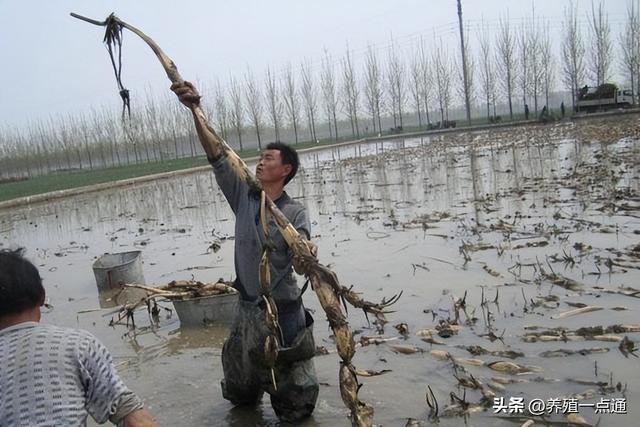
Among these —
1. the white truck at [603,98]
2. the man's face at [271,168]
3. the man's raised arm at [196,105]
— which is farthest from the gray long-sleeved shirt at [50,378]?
the white truck at [603,98]

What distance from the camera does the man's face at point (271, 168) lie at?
11.2 feet

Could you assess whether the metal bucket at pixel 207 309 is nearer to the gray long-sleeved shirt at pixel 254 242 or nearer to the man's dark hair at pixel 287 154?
the gray long-sleeved shirt at pixel 254 242

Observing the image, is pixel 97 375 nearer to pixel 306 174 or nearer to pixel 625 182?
pixel 625 182

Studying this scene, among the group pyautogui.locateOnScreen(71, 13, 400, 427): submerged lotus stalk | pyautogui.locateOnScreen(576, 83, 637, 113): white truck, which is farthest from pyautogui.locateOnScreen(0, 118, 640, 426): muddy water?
pyautogui.locateOnScreen(576, 83, 637, 113): white truck

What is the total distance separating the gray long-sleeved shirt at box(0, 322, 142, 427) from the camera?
5.81ft

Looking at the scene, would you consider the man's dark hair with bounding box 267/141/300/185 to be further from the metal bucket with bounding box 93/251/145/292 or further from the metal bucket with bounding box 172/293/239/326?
the metal bucket with bounding box 93/251/145/292

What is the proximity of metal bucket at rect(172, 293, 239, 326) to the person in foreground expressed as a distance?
133 inches

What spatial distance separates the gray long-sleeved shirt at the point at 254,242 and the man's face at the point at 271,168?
0.13m

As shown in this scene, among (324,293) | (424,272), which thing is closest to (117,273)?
(424,272)

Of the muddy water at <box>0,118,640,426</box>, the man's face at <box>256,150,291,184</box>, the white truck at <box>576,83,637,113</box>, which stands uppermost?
the white truck at <box>576,83,637,113</box>

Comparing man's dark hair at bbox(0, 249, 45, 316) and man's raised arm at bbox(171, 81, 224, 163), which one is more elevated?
man's raised arm at bbox(171, 81, 224, 163)

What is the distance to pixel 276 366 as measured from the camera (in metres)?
3.34

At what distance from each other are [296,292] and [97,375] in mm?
1603

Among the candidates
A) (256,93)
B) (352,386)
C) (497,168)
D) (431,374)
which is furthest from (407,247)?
(256,93)
